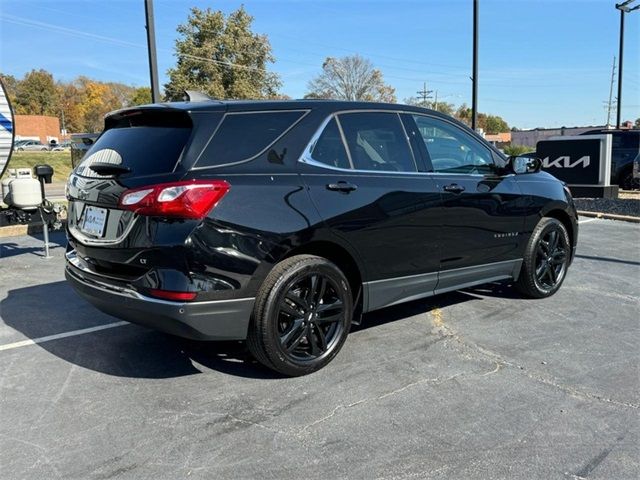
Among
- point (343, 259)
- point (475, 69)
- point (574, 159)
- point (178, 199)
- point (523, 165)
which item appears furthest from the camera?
point (475, 69)

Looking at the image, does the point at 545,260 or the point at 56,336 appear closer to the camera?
the point at 56,336

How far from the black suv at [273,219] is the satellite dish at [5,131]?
4.75 metres

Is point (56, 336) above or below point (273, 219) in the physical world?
below

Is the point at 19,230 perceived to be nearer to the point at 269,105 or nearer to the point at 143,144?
the point at 143,144

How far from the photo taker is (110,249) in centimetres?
339

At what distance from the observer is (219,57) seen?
43.5 m

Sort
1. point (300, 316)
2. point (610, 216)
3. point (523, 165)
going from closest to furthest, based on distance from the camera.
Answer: point (300, 316) → point (523, 165) → point (610, 216)

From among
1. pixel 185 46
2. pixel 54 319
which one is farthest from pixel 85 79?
pixel 54 319

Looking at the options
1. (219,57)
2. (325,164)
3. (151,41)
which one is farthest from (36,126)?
(325,164)

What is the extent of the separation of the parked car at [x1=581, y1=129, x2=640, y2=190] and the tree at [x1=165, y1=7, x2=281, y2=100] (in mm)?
31029

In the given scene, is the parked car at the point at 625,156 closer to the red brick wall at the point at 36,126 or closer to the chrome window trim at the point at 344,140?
the chrome window trim at the point at 344,140

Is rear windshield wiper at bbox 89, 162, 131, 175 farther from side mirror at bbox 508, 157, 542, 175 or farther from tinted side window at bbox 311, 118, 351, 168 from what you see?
side mirror at bbox 508, 157, 542, 175

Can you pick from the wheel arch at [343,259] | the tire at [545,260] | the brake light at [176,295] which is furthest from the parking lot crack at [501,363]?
the brake light at [176,295]

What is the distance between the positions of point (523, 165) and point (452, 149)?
0.92 m
